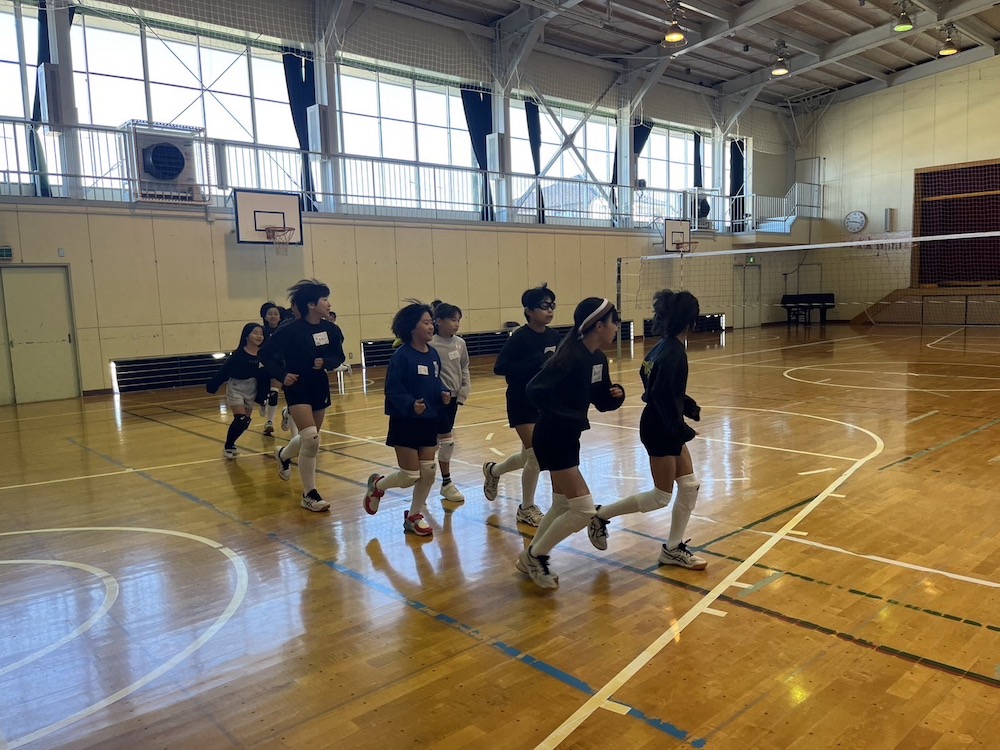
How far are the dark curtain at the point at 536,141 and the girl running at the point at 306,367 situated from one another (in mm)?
15755

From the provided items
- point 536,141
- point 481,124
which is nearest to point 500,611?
point 481,124

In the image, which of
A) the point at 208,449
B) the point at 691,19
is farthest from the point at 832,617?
the point at 691,19

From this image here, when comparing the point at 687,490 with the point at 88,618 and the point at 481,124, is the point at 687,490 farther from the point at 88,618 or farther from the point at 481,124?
the point at 481,124

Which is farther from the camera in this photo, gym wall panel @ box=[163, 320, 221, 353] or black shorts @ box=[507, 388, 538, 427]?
gym wall panel @ box=[163, 320, 221, 353]

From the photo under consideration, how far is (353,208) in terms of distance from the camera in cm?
1764

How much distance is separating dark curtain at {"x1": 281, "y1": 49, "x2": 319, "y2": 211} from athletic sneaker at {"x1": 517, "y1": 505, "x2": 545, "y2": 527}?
42.9 ft

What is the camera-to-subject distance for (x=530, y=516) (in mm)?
5438

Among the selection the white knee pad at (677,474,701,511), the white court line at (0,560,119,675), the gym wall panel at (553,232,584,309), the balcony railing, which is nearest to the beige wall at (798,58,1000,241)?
the balcony railing

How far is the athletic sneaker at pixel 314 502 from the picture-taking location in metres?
5.87

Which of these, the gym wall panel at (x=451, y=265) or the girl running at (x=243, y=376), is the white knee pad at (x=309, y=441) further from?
the gym wall panel at (x=451, y=265)

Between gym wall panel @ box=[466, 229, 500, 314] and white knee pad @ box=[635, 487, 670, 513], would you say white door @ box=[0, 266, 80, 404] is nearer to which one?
gym wall panel @ box=[466, 229, 500, 314]

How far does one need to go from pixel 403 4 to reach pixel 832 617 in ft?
59.4

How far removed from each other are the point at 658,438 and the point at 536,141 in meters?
18.3

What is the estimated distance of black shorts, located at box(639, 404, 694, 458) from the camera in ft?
13.8
